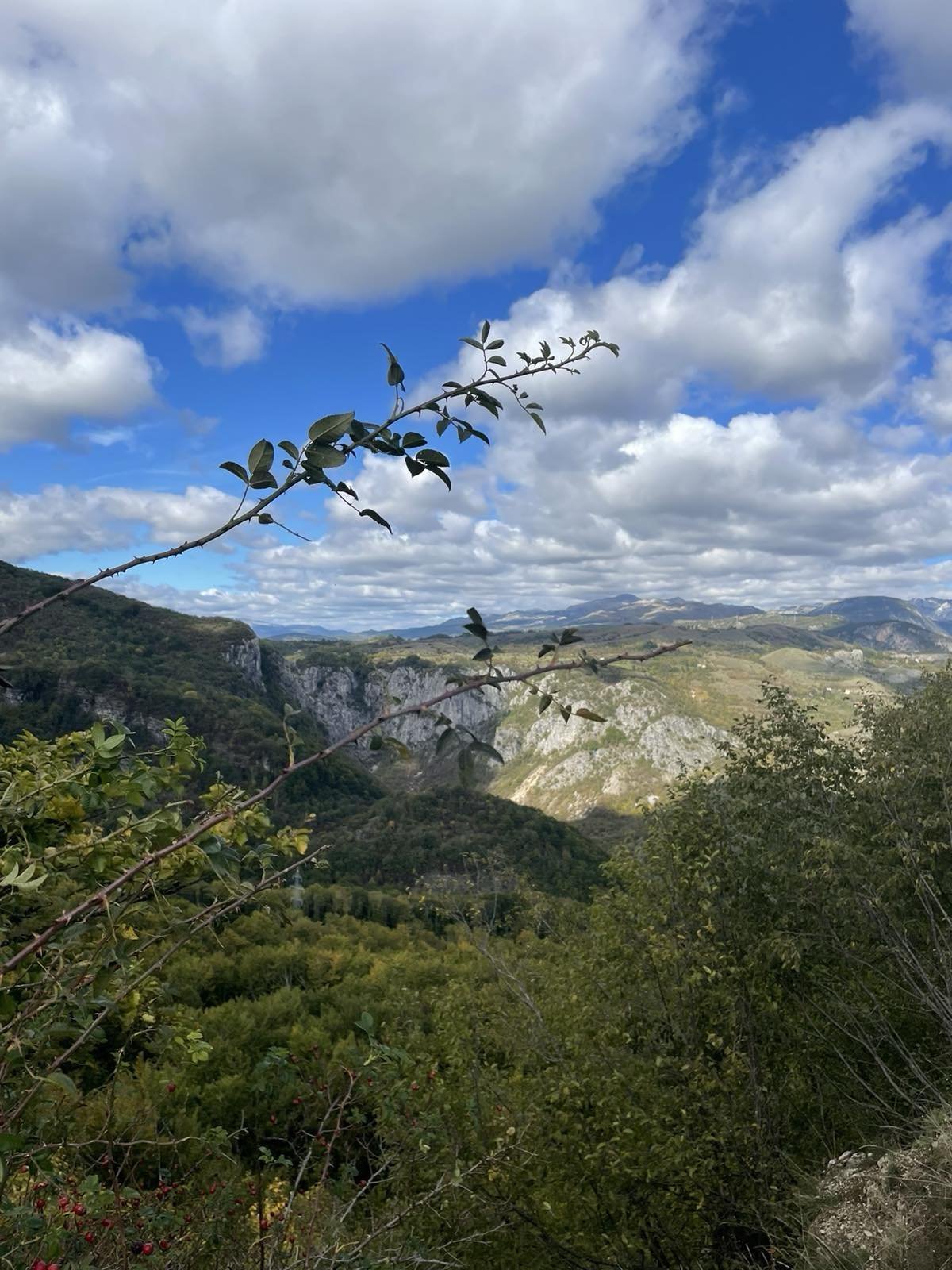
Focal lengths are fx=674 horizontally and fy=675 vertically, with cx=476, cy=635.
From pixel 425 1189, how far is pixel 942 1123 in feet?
19.1

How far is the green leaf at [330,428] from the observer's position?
188 centimetres

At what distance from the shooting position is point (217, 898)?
87.4 inches

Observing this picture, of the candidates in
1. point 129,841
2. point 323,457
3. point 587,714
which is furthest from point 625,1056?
point 323,457

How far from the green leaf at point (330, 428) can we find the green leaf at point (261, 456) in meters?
0.14

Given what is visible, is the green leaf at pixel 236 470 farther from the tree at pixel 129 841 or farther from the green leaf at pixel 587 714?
the green leaf at pixel 587 714

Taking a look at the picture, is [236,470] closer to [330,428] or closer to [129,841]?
[330,428]

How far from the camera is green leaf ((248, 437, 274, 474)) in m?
1.94

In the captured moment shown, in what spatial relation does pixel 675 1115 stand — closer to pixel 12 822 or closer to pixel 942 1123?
pixel 942 1123

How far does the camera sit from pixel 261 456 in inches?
76.2

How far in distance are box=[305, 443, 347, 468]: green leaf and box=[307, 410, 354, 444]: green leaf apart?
0.10ft

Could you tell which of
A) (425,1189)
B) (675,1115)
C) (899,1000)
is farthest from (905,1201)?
(899,1000)

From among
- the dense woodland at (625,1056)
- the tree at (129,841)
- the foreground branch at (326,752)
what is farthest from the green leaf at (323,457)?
the dense woodland at (625,1056)

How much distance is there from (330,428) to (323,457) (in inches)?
3.3

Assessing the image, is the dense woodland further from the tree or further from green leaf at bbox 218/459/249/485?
green leaf at bbox 218/459/249/485
